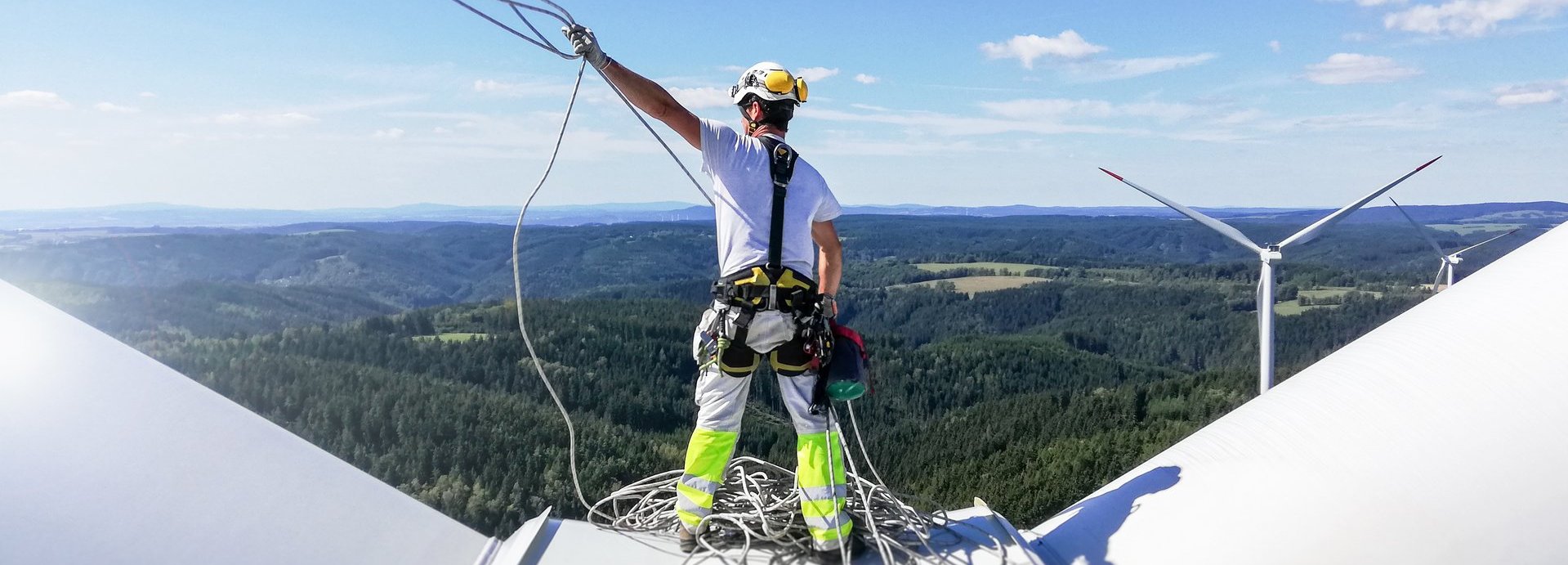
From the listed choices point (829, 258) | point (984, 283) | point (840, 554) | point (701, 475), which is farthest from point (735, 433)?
point (984, 283)

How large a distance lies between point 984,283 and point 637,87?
5195 inches

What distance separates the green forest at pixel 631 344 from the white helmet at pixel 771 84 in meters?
2.09

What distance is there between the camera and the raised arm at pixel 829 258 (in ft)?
18.6

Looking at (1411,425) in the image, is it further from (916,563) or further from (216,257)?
(216,257)

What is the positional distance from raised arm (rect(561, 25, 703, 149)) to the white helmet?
0.41m

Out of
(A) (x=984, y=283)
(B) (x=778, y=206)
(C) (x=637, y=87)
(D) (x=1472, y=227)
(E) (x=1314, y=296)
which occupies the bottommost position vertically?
(E) (x=1314, y=296)

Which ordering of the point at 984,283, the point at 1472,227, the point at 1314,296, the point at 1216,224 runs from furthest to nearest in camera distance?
the point at 1472,227 < the point at 984,283 < the point at 1314,296 < the point at 1216,224

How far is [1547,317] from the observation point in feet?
12.8

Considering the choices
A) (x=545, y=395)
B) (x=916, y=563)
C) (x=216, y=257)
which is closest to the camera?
(x=916, y=563)

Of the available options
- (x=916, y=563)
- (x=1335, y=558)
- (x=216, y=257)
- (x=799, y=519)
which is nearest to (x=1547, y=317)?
(x=1335, y=558)

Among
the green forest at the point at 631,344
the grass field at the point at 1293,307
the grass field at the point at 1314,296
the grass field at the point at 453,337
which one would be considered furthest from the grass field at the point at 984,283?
the grass field at the point at 453,337

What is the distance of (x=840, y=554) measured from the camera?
5.06 meters

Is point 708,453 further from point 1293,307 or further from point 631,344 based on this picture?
point 1293,307

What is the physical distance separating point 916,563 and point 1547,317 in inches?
116
